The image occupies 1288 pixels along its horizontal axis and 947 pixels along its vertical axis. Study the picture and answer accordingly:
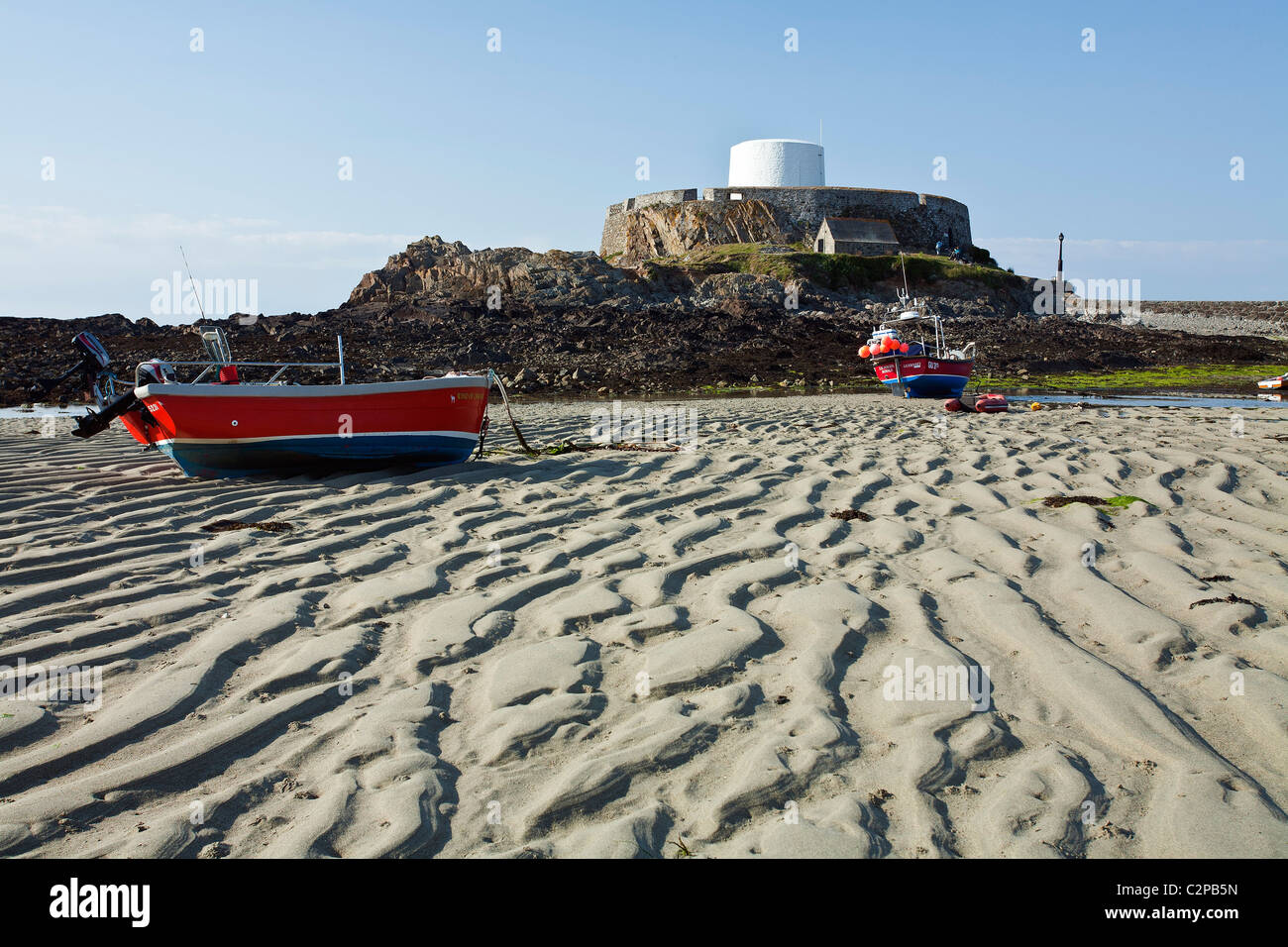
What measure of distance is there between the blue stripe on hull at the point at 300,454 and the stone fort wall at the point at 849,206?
51.3 m

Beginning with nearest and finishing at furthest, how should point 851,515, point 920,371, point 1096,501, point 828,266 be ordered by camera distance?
1. point 851,515
2. point 1096,501
3. point 920,371
4. point 828,266

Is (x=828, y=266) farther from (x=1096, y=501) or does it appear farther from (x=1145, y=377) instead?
(x=1096, y=501)

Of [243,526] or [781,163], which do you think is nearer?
[243,526]

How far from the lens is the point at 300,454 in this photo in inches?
325

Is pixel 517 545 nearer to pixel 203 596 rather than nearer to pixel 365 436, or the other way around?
pixel 203 596

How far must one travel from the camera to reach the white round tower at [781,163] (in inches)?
2419

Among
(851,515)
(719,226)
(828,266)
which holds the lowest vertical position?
(851,515)

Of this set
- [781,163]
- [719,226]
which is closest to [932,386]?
[719,226]

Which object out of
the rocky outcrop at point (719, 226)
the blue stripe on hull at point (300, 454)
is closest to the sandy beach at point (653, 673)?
the blue stripe on hull at point (300, 454)

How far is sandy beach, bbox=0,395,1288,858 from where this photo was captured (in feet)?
8.80

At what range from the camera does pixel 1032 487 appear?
23.8 ft

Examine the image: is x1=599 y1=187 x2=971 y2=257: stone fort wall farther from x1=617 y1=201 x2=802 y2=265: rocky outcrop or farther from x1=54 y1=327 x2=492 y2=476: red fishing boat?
x1=54 y1=327 x2=492 y2=476: red fishing boat

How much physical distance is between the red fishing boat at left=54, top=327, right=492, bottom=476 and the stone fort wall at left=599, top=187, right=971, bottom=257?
168 feet

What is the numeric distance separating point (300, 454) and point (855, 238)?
51094 millimetres
